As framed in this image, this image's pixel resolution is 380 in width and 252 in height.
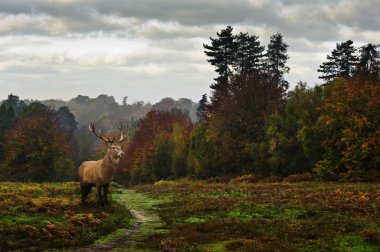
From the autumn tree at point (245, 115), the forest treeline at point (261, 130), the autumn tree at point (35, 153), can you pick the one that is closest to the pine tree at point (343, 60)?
the forest treeline at point (261, 130)

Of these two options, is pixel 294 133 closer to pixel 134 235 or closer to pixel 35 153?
pixel 134 235

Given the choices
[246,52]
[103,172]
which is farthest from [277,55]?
[103,172]

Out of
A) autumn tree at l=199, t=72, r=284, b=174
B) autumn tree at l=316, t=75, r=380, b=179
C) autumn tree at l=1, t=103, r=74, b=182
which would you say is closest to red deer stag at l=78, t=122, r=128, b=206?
autumn tree at l=316, t=75, r=380, b=179

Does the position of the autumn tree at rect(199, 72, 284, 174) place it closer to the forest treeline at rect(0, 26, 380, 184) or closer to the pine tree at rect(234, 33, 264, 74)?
the forest treeline at rect(0, 26, 380, 184)

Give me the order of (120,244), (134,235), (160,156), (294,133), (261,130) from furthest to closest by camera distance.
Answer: (160,156)
(261,130)
(294,133)
(134,235)
(120,244)

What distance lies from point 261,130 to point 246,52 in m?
27.9

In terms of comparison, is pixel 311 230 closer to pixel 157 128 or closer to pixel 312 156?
pixel 312 156

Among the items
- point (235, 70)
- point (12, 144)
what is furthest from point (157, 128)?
point (12, 144)

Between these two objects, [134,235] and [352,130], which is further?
[352,130]

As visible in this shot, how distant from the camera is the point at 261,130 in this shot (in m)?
60.3

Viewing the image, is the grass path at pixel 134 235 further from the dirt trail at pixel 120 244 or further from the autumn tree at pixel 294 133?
the autumn tree at pixel 294 133

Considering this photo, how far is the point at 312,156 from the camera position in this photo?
170ft

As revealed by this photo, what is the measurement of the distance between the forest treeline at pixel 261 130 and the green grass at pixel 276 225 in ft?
60.8

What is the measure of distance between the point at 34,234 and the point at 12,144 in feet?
224
